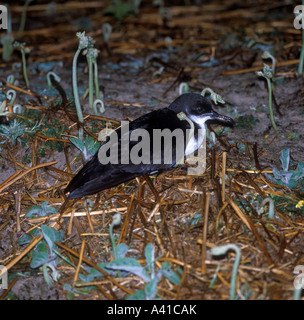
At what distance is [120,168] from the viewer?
3254 millimetres

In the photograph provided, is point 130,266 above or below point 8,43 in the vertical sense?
below

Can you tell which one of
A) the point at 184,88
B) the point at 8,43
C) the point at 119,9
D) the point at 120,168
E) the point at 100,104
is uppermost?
the point at 119,9

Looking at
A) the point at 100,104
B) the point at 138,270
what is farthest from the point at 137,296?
the point at 100,104

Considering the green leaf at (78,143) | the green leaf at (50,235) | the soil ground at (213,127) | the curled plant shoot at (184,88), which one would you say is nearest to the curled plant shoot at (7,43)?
the soil ground at (213,127)

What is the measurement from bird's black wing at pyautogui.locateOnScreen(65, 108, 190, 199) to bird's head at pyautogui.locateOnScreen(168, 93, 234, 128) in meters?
0.32

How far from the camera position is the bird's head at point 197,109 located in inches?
149

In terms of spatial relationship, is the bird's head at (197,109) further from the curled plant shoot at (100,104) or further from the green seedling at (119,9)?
the green seedling at (119,9)

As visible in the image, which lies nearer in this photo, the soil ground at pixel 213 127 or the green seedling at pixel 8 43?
the soil ground at pixel 213 127

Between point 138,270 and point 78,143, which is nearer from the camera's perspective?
point 138,270

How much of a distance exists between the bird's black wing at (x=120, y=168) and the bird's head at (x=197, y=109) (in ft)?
1.04

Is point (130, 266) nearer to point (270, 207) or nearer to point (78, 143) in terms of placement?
point (270, 207)

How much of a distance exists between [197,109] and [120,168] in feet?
3.36

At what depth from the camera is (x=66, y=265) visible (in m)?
2.85

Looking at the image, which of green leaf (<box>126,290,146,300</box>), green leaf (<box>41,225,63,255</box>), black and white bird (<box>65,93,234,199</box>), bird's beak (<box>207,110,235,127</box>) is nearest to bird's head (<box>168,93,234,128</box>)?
bird's beak (<box>207,110,235,127</box>)
